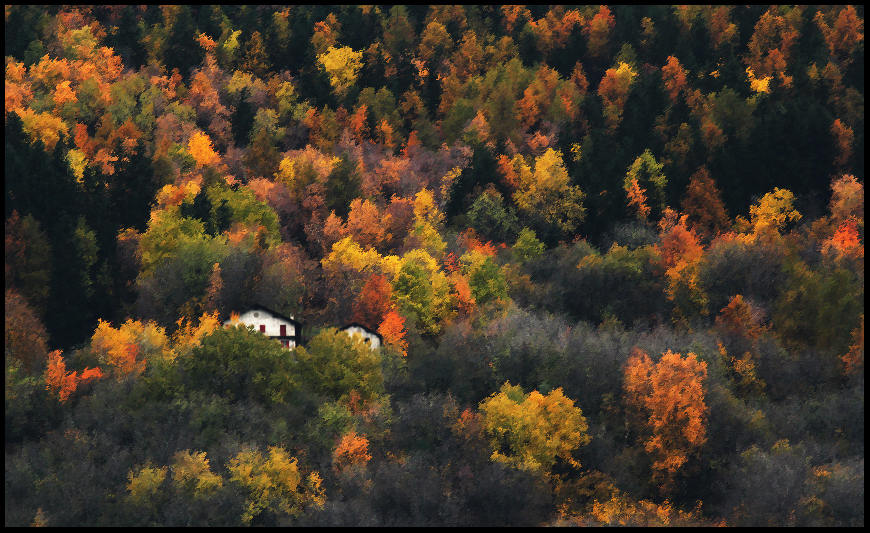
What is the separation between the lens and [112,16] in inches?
6083

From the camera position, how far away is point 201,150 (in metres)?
120

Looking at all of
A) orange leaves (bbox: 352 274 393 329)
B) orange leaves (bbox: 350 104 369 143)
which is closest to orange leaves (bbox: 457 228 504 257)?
orange leaves (bbox: 352 274 393 329)

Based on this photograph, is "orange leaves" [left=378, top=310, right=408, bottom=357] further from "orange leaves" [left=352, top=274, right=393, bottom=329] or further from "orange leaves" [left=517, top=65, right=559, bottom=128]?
"orange leaves" [left=517, top=65, right=559, bottom=128]

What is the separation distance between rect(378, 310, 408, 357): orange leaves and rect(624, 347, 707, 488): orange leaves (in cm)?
1542

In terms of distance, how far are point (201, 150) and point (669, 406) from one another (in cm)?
6602

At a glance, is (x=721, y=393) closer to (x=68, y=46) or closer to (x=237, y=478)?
(x=237, y=478)

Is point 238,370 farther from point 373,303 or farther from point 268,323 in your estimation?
point 373,303

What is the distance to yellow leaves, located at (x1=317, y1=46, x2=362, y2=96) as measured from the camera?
145500mm

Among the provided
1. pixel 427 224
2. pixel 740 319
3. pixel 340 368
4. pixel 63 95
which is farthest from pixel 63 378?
pixel 63 95

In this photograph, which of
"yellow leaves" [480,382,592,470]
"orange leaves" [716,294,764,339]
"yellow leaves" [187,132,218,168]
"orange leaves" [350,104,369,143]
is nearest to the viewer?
"yellow leaves" [480,382,592,470]

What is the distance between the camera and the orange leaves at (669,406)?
6694cm

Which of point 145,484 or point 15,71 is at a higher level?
point 15,71

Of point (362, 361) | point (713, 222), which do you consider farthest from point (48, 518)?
point (713, 222)

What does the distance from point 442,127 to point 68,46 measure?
1719 inches
